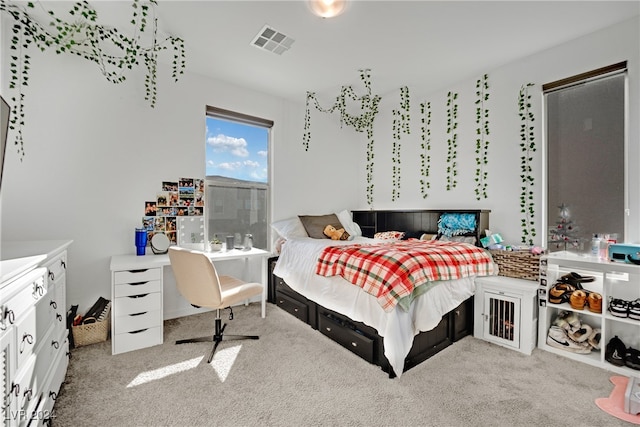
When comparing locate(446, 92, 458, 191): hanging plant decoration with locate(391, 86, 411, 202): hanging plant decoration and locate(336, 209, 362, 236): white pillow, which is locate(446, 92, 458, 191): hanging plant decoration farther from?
locate(336, 209, 362, 236): white pillow

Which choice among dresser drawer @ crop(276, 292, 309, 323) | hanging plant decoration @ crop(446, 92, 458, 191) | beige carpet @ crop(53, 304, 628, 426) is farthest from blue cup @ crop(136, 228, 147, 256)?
hanging plant decoration @ crop(446, 92, 458, 191)

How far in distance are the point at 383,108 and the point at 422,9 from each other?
214 centimetres

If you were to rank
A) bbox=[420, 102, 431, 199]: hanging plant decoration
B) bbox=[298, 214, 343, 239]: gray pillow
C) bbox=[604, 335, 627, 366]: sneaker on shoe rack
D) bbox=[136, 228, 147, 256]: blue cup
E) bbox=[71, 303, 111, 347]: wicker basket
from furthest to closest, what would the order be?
1. bbox=[420, 102, 431, 199]: hanging plant decoration
2. bbox=[298, 214, 343, 239]: gray pillow
3. bbox=[136, 228, 147, 256]: blue cup
4. bbox=[71, 303, 111, 347]: wicker basket
5. bbox=[604, 335, 627, 366]: sneaker on shoe rack

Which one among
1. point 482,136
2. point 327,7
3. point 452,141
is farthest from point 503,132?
point 327,7

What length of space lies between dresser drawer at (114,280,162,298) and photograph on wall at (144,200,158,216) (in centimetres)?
88

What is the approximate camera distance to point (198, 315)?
3.18m

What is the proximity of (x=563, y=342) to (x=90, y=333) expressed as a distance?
12.9ft

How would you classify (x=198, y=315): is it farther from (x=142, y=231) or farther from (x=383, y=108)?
(x=383, y=108)

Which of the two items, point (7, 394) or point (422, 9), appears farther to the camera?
point (422, 9)

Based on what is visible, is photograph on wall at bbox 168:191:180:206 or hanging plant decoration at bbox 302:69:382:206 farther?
hanging plant decoration at bbox 302:69:382:206

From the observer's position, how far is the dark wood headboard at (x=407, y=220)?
3.09m

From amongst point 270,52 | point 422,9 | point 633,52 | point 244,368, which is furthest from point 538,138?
point 244,368

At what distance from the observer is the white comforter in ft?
6.31

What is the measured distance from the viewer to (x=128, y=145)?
2.87 metres
